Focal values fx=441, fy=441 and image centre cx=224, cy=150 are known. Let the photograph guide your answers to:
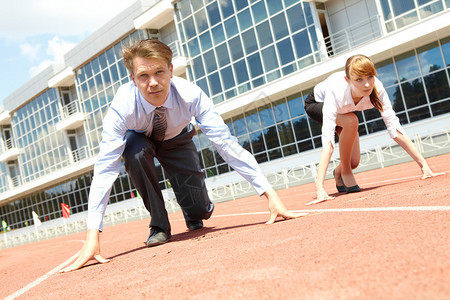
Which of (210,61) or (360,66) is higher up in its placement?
(210,61)

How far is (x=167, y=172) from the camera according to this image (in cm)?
513

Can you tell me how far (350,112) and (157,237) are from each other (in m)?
2.90

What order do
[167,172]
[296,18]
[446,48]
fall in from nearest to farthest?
[167,172] → [446,48] → [296,18]

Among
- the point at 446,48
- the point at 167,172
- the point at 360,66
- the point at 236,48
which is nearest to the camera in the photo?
the point at 360,66

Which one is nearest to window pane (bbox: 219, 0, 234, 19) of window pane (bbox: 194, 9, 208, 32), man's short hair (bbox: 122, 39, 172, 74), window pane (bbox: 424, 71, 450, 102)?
window pane (bbox: 194, 9, 208, 32)

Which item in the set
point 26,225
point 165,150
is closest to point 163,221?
point 165,150

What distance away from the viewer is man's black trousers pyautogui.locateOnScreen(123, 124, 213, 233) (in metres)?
4.32

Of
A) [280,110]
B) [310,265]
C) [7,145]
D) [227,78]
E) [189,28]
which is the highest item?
[189,28]

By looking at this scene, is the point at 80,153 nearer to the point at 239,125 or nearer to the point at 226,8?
the point at 239,125

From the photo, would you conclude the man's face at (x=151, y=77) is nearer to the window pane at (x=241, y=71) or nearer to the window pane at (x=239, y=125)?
the window pane at (x=241, y=71)

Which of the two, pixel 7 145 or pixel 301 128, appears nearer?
pixel 301 128

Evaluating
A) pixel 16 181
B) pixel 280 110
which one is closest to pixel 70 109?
pixel 16 181

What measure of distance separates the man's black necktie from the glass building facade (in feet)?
56.4

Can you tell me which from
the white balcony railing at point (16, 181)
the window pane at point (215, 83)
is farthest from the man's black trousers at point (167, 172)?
the white balcony railing at point (16, 181)
